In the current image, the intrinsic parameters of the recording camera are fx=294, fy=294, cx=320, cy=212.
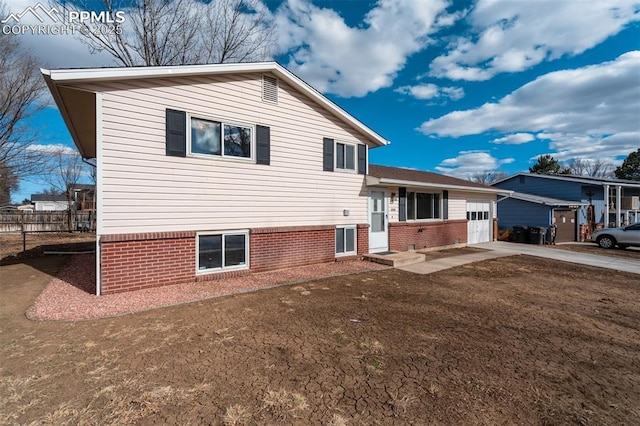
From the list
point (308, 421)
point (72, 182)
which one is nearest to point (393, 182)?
point (308, 421)

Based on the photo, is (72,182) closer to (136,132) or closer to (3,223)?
(3,223)

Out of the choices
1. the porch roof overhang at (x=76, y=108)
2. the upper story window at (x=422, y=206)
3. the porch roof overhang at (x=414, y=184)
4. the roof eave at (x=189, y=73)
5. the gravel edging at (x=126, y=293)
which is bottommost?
the gravel edging at (x=126, y=293)

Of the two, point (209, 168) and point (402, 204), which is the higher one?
point (209, 168)

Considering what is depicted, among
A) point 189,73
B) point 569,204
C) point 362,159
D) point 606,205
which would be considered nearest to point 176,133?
point 189,73

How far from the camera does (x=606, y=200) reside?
2103 centimetres

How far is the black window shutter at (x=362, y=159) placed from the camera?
10870mm

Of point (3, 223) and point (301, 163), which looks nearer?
point (301, 163)

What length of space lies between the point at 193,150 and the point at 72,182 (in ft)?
118

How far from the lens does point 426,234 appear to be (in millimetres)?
13297

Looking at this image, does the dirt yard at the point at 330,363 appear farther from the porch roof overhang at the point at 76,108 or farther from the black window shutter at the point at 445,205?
the black window shutter at the point at 445,205

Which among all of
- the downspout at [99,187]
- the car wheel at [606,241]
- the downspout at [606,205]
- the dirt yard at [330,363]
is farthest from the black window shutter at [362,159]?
the downspout at [606,205]

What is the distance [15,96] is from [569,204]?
108 ft

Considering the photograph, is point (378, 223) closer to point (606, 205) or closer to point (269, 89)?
point (269, 89)

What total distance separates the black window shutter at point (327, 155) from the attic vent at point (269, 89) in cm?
215
